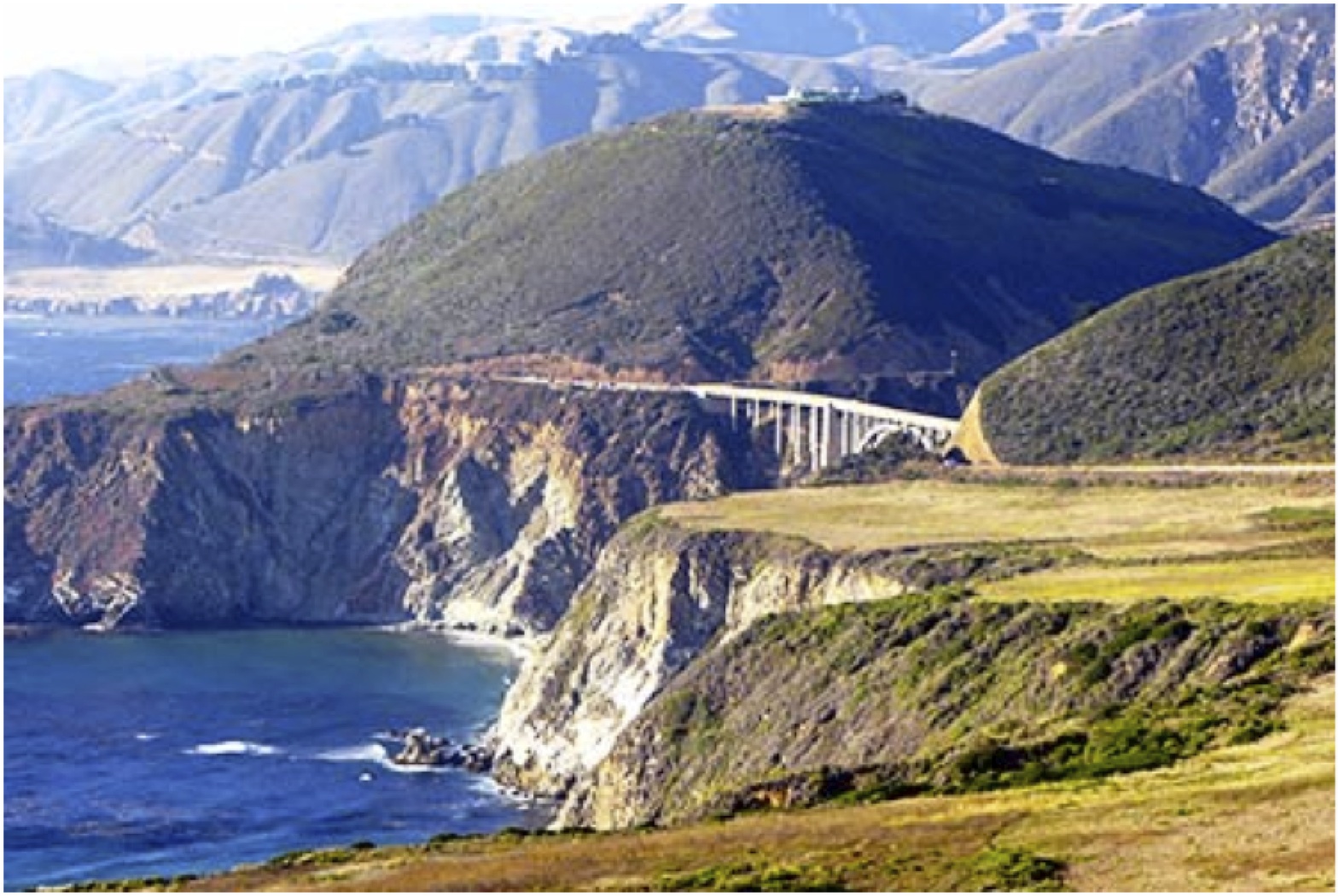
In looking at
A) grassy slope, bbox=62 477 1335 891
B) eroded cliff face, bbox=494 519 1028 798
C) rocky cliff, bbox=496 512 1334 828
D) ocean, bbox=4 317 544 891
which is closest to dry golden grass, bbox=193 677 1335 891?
grassy slope, bbox=62 477 1335 891

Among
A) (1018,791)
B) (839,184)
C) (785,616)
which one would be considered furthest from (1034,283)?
(1018,791)

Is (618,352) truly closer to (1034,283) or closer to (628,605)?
(1034,283)

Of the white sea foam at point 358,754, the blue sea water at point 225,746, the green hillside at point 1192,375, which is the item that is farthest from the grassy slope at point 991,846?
the green hillside at point 1192,375

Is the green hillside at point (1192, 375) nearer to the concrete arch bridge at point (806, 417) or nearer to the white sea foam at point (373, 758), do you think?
the concrete arch bridge at point (806, 417)

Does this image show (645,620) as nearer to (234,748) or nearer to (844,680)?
(234,748)

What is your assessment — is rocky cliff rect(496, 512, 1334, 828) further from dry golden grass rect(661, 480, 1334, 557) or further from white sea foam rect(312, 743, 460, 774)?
white sea foam rect(312, 743, 460, 774)
